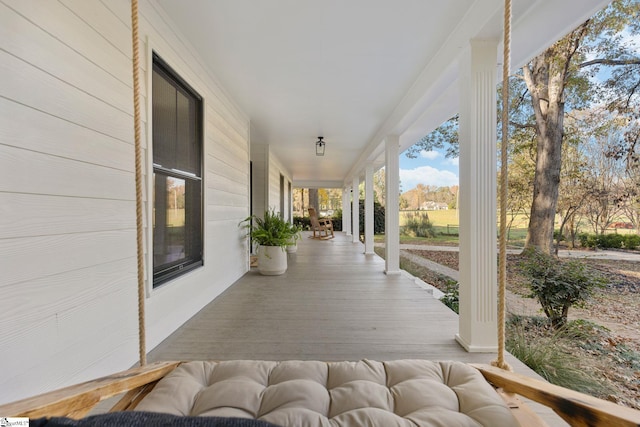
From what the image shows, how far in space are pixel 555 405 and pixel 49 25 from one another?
239 cm

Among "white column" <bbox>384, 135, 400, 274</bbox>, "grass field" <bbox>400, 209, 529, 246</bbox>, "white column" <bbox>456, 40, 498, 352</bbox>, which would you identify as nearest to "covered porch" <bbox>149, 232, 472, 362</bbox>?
"white column" <bbox>456, 40, 498, 352</bbox>

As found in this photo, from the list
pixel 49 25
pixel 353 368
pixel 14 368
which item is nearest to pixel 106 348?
pixel 14 368

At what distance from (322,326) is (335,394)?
1576mm

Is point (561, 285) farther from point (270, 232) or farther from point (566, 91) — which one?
point (270, 232)

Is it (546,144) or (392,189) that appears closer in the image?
(546,144)

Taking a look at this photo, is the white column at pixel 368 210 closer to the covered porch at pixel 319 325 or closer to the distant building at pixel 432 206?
the distant building at pixel 432 206

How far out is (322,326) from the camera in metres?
2.32

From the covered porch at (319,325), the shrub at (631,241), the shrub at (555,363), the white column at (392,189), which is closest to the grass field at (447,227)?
the white column at (392,189)

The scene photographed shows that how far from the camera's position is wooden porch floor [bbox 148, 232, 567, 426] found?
1.87 metres

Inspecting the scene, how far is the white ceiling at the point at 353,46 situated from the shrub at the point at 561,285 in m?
1.96

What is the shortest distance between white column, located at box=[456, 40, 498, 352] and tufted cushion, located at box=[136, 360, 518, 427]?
115 cm

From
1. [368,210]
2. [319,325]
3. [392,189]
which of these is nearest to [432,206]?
[368,210]

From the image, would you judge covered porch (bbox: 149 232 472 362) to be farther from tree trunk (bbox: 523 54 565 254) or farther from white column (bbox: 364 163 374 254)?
white column (bbox: 364 163 374 254)

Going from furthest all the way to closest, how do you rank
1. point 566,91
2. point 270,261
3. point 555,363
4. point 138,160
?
point 270,261, point 566,91, point 555,363, point 138,160
